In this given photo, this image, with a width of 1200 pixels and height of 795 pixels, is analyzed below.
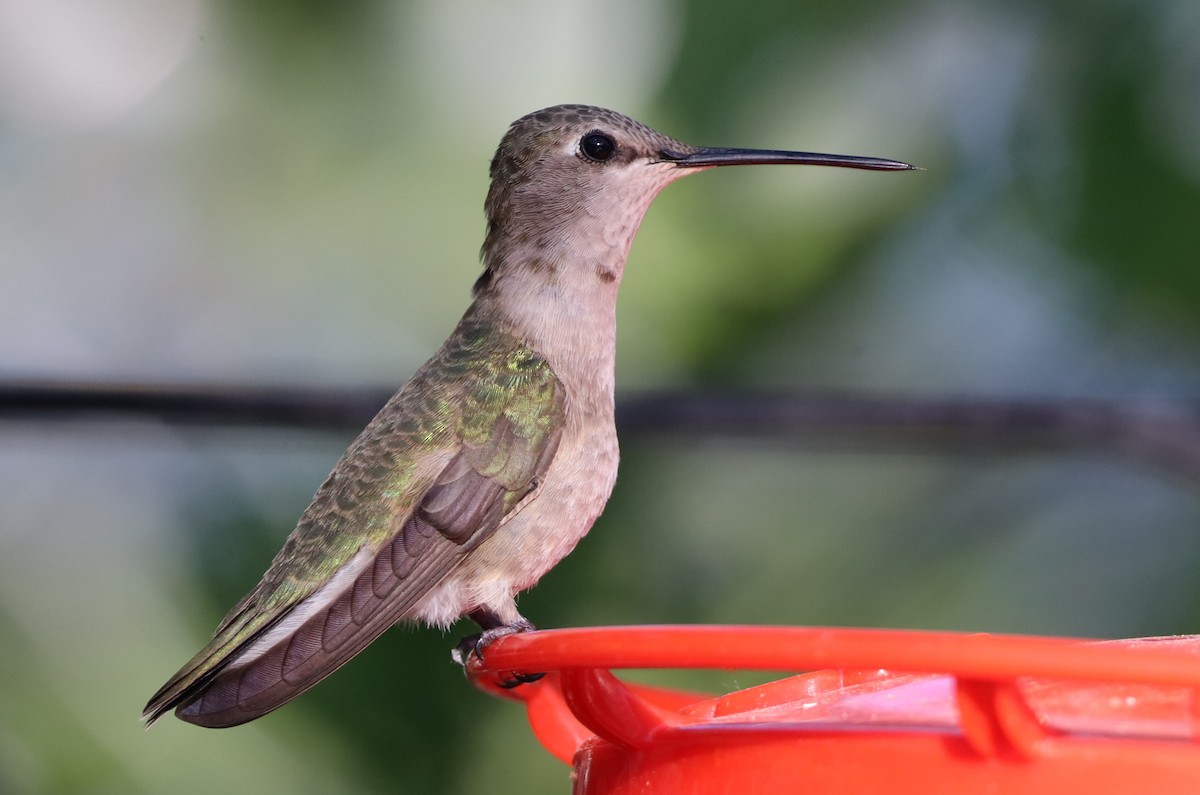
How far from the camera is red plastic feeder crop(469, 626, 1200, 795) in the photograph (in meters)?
0.94

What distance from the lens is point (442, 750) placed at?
4.00 metres

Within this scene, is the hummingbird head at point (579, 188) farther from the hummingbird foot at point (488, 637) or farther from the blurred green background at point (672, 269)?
the blurred green background at point (672, 269)

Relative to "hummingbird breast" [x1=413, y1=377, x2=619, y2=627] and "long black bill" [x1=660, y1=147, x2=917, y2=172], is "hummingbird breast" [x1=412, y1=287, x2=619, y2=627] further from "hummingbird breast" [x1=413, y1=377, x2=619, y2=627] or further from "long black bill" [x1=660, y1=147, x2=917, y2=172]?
"long black bill" [x1=660, y1=147, x2=917, y2=172]

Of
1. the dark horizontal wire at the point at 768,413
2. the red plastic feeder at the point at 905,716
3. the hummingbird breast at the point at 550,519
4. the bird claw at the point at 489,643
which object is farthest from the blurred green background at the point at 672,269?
the red plastic feeder at the point at 905,716

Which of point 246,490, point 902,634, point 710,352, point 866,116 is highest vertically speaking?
point 866,116

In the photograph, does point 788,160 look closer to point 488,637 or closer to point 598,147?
point 598,147

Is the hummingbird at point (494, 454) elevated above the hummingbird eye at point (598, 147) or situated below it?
below

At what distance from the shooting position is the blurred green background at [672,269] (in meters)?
4.48

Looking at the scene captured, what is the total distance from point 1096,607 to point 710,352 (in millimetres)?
1697

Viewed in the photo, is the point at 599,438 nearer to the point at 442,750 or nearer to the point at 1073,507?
the point at 442,750

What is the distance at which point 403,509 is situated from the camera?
2.24 m

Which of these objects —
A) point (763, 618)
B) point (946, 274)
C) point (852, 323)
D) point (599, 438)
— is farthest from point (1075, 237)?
point (599, 438)

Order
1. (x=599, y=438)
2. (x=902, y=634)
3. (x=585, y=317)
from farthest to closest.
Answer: (x=585, y=317) → (x=599, y=438) → (x=902, y=634)

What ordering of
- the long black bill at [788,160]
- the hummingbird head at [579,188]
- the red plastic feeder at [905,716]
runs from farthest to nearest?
the hummingbird head at [579,188] → the long black bill at [788,160] → the red plastic feeder at [905,716]
